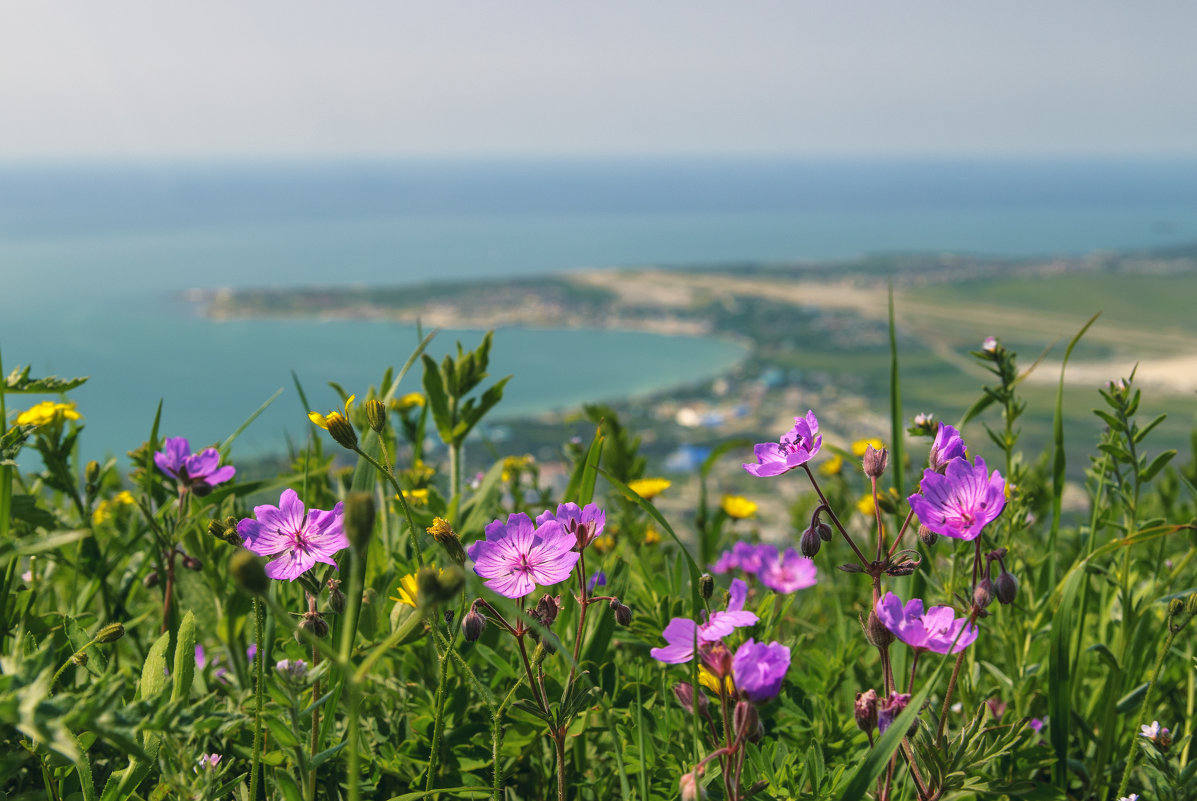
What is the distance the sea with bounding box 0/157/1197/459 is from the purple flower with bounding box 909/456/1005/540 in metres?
1.53

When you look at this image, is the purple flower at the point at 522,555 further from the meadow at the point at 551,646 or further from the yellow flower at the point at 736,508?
the yellow flower at the point at 736,508

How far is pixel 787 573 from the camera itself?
2.57m

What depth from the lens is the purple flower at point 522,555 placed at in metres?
1.29

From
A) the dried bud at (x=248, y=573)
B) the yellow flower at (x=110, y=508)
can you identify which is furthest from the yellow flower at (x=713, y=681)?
the yellow flower at (x=110, y=508)

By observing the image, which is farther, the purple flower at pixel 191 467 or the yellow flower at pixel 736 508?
the yellow flower at pixel 736 508

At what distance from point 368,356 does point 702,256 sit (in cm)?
8161

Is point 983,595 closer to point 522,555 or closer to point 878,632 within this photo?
point 878,632

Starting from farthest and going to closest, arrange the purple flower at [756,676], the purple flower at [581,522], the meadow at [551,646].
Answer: the purple flower at [581,522] < the meadow at [551,646] < the purple flower at [756,676]

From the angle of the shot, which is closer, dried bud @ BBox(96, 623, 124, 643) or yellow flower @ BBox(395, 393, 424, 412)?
dried bud @ BBox(96, 623, 124, 643)

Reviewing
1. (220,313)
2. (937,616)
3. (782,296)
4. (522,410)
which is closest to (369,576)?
(937,616)

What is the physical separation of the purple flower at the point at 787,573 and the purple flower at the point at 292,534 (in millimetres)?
1419

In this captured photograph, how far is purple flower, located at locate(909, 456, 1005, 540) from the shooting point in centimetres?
118

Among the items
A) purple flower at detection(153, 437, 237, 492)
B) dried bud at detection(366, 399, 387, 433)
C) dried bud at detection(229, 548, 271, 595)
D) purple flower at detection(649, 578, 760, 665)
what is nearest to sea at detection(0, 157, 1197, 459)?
purple flower at detection(153, 437, 237, 492)

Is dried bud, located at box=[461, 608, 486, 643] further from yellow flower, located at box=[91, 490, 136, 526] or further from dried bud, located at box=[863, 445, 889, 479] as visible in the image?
yellow flower, located at box=[91, 490, 136, 526]
